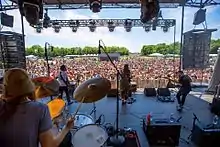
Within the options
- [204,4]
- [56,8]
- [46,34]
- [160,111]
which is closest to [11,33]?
[56,8]

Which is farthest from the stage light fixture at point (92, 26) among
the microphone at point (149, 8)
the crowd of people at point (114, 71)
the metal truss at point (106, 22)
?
the microphone at point (149, 8)

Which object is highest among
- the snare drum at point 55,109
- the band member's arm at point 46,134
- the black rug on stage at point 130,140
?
the band member's arm at point 46,134

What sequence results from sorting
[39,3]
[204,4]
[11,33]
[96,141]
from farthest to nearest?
[204,4] → [11,33] → [39,3] → [96,141]

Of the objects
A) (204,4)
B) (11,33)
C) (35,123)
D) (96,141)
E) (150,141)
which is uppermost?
(204,4)

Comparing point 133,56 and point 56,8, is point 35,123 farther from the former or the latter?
point 133,56

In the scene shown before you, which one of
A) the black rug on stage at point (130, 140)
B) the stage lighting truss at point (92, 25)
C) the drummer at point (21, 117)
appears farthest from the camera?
the stage lighting truss at point (92, 25)

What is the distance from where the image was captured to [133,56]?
75.7ft

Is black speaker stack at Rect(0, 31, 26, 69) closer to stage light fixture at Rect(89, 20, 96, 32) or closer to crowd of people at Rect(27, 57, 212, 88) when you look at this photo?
crowd of people at Rect(27, 57, 212, 88)

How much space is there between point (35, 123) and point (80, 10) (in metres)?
8.27

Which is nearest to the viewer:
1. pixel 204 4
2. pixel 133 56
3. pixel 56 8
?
pixel 204 4

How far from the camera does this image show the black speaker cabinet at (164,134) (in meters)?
3.41

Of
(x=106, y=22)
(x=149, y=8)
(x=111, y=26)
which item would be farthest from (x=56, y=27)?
(x=149, y=8)

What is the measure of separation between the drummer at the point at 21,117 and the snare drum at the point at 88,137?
128cm

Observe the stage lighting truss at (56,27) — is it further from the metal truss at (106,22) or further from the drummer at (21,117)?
the drummer at (21,117)
